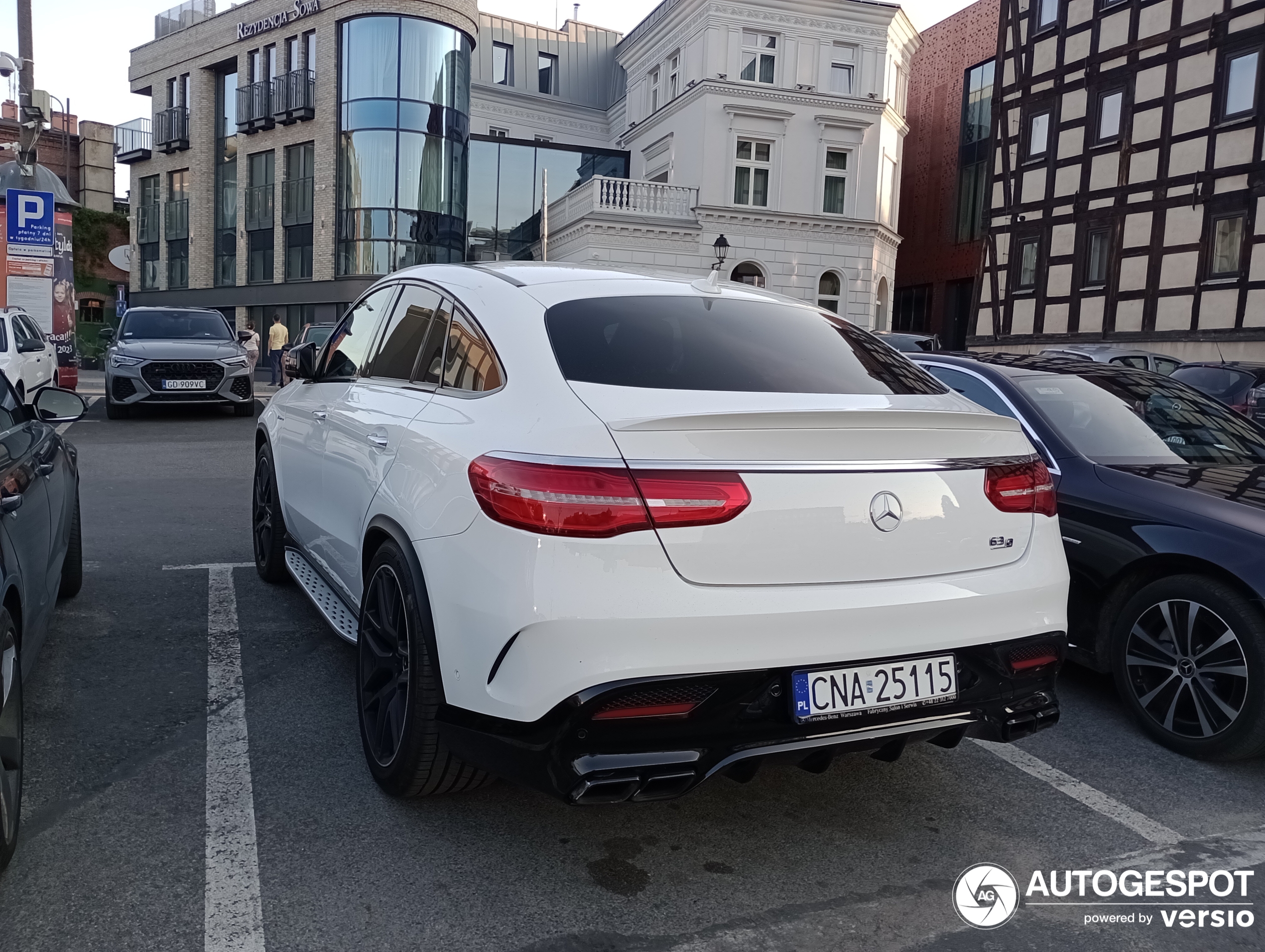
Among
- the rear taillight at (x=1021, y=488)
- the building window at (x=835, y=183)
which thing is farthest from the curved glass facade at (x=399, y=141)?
the rear taillight at (x=1021, y=488)

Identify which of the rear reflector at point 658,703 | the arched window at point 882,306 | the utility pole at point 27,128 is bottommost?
the rear reflector at point 658,703

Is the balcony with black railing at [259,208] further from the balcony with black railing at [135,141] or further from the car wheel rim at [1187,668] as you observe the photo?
the car wheel rim at [1187,668]

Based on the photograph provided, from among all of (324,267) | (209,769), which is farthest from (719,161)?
(209,769)

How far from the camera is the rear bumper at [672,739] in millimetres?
2490

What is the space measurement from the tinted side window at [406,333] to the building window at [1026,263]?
90.4 ft

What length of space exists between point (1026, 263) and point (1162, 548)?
89.4ft

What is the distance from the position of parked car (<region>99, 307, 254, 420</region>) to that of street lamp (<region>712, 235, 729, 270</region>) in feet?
41.8

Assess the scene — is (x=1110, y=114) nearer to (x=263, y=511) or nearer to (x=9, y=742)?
(x=263, y=511)

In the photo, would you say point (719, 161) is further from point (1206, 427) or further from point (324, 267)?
point (1206, 427)

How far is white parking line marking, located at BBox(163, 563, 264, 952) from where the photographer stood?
2.49 m

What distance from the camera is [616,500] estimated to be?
2471 millimetres

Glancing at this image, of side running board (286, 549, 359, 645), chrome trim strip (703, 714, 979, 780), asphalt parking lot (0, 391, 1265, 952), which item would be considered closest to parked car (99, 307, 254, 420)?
side running board (286, 549, 359, 645)

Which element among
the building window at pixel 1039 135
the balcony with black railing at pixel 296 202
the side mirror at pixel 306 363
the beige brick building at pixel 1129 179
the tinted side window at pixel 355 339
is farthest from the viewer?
the balcony with black railing at pixel 296 202

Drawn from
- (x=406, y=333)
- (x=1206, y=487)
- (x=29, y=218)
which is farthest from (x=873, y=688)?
(x=29, y=218)
